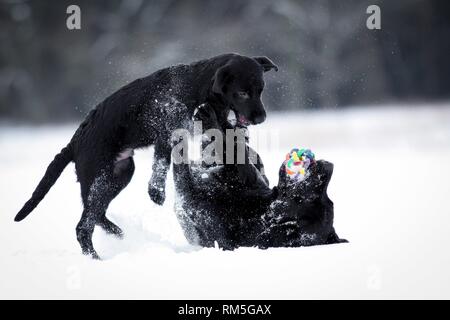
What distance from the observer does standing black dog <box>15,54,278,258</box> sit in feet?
13.4

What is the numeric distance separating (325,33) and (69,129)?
26.9ft

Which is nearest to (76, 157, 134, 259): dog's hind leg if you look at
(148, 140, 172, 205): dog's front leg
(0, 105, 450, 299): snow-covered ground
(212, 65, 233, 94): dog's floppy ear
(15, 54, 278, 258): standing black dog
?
(15, 54, 278, 258): standing black dog

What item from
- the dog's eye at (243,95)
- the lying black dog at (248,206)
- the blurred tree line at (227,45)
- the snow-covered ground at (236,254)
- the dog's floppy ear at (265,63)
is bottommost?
the snow-covered ground at (236,254)

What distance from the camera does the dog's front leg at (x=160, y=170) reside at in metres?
4.24

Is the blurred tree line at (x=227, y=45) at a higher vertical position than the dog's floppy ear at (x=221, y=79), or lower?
higher

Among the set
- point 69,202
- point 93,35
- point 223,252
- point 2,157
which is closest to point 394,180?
point 69,202

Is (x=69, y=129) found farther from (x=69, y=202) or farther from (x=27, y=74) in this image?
(x=69, y=202)

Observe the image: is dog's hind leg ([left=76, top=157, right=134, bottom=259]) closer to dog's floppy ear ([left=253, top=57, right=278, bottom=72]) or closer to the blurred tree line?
dog's floppy ear ([left=253, top=57, right=278, bottom=72])

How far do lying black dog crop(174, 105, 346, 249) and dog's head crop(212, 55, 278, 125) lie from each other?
0.51 feet

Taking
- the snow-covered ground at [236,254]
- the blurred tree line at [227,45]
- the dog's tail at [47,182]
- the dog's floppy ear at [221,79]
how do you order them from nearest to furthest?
the snow-covered ground at [236,254]
the dog's floppy ear at [221,79]
the dog's tail at [47,182]
the blurred tree line at [227,45]

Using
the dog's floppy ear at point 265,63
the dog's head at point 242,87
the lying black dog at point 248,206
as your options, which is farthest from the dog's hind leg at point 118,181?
the dog's floppy ear at point 265,63

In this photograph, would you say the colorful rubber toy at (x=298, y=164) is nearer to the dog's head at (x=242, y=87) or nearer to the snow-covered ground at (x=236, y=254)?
the dog's head at (x=242, y=87)

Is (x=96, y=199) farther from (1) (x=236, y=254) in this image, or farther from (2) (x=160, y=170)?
(1) (x=236, y=254)

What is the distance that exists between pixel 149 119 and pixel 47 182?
2.74 feet
